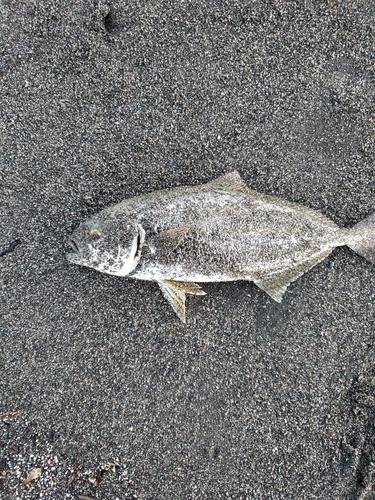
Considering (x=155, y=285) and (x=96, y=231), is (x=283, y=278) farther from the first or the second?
(x=96, y=231)

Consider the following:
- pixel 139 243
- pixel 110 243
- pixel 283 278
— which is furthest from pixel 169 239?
pixel 283 278

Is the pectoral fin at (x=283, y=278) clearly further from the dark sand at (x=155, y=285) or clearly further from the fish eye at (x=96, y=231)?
the fish eye at (x=96, y=231)

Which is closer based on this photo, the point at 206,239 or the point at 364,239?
the point at 206,239

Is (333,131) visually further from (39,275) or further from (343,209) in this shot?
(39,275)

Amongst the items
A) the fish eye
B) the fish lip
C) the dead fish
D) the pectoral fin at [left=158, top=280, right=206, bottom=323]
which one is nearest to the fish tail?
the dead fish

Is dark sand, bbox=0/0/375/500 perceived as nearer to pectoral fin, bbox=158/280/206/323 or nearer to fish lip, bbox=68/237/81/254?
pectoral fin, bbox=158/280/206/323
